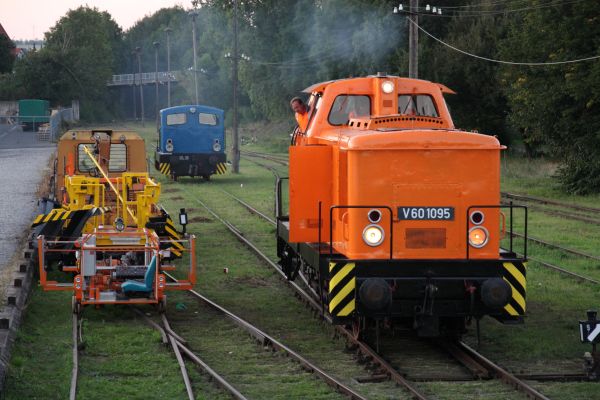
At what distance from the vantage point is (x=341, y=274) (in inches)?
444

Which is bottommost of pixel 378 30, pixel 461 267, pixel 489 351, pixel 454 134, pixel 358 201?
pixel 489 351

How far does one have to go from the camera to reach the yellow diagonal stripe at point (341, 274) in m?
11.2

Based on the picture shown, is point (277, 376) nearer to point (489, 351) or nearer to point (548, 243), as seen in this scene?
point (489, 351)

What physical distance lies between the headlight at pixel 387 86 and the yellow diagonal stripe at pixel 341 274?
2743mm

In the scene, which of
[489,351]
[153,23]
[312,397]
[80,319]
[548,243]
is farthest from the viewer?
[153,23]

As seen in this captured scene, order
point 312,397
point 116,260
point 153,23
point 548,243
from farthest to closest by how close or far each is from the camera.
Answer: point 153,23 < point 548,243 < point 116,260 < point 312,397

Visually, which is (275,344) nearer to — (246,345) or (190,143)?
(246,345)

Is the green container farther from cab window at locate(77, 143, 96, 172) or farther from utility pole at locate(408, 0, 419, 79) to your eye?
cab window at locate(77, 143, 96, 172)

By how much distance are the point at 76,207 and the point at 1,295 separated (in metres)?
2.72

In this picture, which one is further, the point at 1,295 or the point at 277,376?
the point at 1,295

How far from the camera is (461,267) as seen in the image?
36.9ft

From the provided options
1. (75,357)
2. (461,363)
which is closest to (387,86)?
(461,363)

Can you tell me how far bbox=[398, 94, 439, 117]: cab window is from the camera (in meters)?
13.1

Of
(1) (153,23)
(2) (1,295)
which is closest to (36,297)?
(2) (1,295)
